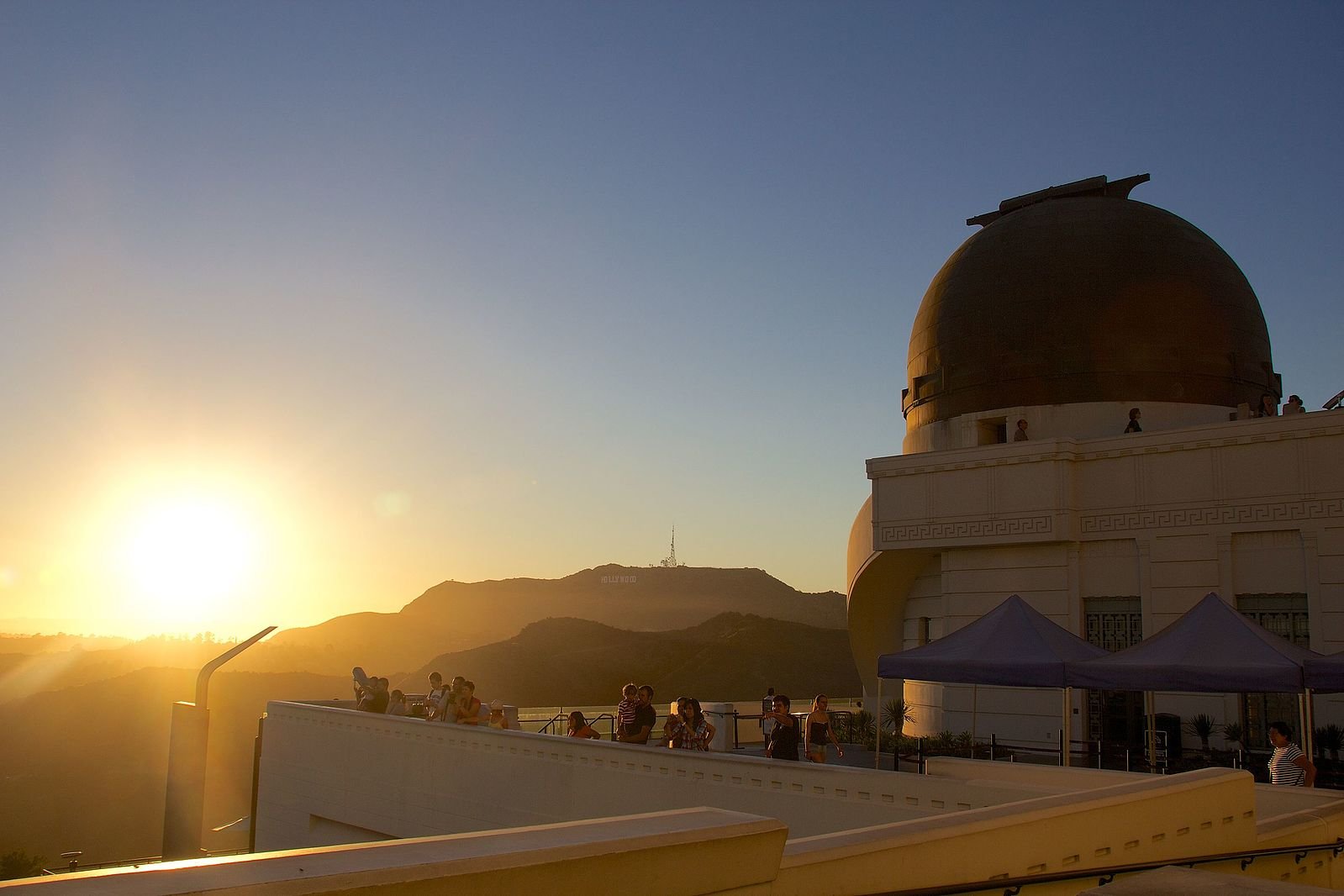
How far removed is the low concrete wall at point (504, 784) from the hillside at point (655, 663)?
A: 280 feet

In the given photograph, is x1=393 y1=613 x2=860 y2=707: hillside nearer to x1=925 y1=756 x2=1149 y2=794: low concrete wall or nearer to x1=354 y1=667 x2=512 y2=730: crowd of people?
x1=354 y1=667 x2=512 y2=730: crowd of people

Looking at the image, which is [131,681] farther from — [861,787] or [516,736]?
[861,787]

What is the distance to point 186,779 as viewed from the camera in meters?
20.0

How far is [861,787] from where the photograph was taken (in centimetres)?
1037

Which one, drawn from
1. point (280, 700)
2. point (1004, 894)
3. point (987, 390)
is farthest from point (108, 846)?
point (1004, 894)

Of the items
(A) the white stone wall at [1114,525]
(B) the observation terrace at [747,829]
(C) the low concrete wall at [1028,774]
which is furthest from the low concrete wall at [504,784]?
(A) the white stone wall at [1114,525]

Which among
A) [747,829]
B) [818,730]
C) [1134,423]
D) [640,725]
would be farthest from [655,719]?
[1134,423]

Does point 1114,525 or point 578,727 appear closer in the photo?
point 578,727

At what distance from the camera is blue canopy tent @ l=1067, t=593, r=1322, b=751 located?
513 inches

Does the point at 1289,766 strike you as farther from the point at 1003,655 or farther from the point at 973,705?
the point at 973,705

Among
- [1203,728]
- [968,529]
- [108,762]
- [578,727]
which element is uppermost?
[968,529]

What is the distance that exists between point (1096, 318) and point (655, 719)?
15.2m

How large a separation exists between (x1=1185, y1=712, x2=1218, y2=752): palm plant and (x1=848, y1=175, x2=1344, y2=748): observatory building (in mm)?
203

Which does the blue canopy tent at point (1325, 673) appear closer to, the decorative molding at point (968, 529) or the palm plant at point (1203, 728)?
the palm plant at point (1203, 728)
